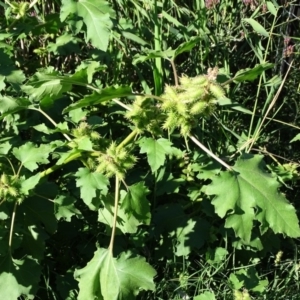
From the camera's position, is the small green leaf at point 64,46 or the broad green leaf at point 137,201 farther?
A: the small green leaf at point 64,46

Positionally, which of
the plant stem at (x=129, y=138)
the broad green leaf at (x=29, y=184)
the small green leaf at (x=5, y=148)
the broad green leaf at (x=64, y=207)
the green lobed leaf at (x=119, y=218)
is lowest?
the green lobed leaf at (x=119, y=218)

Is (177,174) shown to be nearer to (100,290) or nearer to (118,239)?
(118,239)

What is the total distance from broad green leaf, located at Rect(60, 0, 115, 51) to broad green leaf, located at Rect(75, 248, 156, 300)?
0.72 m

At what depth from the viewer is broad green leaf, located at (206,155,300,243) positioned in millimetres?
1832

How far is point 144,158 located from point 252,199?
2.71ft

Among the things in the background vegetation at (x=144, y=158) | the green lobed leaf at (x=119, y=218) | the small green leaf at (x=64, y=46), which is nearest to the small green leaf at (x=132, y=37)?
the background vegetation at (x=144, y=158)

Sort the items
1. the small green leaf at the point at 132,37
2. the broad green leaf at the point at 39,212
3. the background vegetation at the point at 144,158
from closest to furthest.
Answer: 1. the background vegetation at the point at 144,158
2. the broad green leaf at the point at 39,212
3. the small green leaf at the point at 132,37

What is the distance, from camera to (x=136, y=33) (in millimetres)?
2432

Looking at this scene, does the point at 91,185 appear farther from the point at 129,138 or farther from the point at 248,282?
the point at 248,282

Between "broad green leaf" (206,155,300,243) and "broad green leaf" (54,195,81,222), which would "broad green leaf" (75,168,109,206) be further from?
"broad green leaf" (206,155,300,243)

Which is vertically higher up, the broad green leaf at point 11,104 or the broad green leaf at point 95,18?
the broad green leaf at point 95,18

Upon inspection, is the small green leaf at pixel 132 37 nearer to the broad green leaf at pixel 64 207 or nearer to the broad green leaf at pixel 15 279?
the broad green leaf at pixel 64 207

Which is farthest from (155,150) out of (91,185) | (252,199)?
(252,199)

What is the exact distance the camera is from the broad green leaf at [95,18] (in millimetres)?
1992
